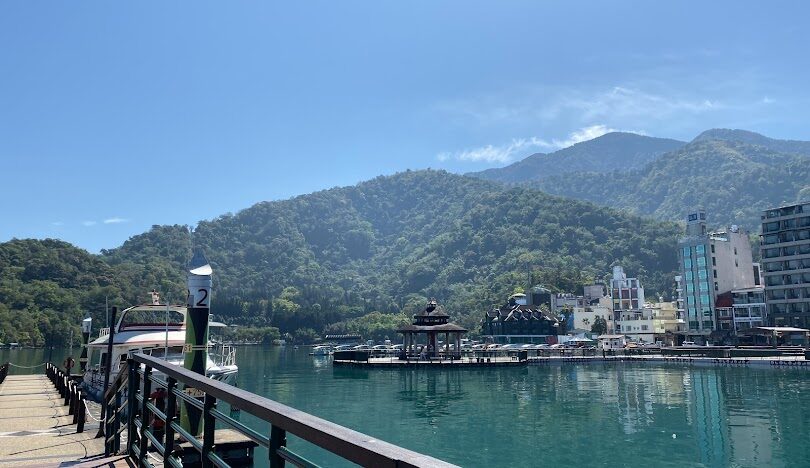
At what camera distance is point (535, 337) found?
4134 inches

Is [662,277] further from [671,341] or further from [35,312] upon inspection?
[35,312]

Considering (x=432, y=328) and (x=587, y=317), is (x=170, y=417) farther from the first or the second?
(x=587, y=317)

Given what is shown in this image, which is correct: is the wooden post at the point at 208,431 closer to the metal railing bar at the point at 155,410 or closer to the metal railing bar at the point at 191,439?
the metal railing bar at the point at 191,439

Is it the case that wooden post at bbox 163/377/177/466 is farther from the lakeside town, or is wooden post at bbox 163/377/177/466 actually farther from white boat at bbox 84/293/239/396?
the lakeside town

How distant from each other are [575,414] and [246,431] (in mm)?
32915

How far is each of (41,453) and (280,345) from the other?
493ft

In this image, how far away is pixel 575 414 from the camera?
3341 centimetres

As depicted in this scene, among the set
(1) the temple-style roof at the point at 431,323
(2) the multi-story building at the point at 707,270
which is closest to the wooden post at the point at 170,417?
(1) the temple-style roof at the point at 431,323

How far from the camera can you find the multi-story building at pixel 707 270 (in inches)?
3711

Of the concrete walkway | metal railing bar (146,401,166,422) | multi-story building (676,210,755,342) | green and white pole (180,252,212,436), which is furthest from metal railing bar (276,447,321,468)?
multi-story building (676,210,755,342)

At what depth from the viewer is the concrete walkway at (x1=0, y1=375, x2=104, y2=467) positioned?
996 centimetres

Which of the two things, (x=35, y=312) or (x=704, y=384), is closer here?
(x=704, y=384)

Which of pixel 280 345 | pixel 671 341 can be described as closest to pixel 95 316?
pixel 280 345

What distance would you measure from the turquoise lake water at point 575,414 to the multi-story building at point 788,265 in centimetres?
2788
